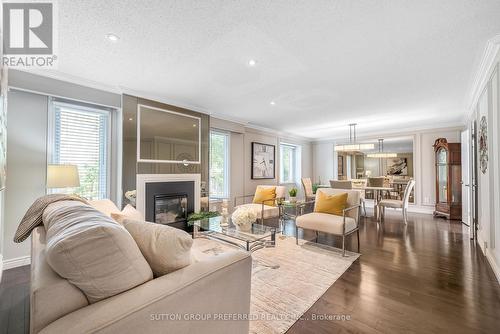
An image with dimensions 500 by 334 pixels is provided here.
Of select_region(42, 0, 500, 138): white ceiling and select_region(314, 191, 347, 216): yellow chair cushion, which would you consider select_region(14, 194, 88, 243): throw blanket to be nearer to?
select_region(42, 0, 500, 138): white ceiling

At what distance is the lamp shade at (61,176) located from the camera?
95.2 inches

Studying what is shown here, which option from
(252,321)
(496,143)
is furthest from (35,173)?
(496,143)

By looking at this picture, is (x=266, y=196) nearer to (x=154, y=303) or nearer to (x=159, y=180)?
(x=159, y=180)

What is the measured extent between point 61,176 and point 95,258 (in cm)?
225

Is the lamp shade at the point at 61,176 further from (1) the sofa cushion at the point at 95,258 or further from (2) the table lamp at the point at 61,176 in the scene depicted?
(1) the sofa cushion at the point at 95,258

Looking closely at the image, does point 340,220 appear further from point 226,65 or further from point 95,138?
point 95,138

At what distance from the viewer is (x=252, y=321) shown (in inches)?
66.9

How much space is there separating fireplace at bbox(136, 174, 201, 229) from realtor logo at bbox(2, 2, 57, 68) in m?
1.78

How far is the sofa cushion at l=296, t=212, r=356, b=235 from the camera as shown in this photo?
Answer: 2.96 metres

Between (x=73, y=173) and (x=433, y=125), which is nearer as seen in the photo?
(x=73, y=173)

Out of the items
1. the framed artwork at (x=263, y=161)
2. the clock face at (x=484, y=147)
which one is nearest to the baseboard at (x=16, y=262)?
the framed artwork at (x=263, y=161)

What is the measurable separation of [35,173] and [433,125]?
7843 mm

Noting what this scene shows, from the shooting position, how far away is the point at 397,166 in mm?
8875

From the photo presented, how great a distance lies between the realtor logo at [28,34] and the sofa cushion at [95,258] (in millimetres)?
1817
